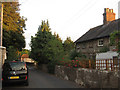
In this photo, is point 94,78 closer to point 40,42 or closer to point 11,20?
point 11,20

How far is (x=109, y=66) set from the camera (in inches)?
333

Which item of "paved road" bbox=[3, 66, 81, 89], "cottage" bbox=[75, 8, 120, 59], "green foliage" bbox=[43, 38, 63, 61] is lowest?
"paved road" bbox=[3, 66, 81, 89]

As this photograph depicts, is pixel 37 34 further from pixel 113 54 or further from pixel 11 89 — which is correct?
pixel 11 89

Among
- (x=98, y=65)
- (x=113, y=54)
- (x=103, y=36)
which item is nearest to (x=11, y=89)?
(x=98, y=65)

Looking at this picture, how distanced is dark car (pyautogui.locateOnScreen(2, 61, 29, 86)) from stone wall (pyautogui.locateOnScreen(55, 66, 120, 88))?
12.5 feet

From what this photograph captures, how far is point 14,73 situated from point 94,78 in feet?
16.7

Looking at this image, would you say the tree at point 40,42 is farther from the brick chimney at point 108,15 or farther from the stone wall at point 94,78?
the stone wall at point 94,78

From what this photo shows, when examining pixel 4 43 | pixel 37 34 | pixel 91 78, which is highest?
pixel 37 34

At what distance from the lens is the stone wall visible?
6.95 meters

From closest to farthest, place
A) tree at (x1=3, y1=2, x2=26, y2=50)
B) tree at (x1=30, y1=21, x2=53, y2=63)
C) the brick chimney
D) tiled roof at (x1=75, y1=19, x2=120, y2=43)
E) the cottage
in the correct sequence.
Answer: tree at (x1=3, y1=2, x2=26, y2=50) → tiled roof at (x1=75, y1=19, x2=120, y2=43) → the cottage → the brick chimney → tree at (x1=30, y1=21, x2=53, y2=63)

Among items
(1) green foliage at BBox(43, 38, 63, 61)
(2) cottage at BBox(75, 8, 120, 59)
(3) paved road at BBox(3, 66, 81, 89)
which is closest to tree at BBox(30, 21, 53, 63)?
(2) cottage at BBox(75, 8, 120, 59)

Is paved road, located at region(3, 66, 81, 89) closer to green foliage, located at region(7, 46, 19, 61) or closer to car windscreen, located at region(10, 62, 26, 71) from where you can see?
car windscreen, located at region(10, 62, 26, 71)

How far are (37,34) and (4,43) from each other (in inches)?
267

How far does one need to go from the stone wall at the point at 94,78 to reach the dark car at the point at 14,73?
3811mm
